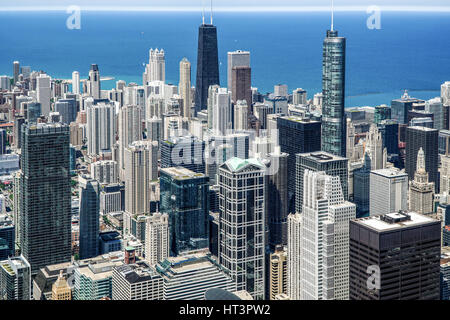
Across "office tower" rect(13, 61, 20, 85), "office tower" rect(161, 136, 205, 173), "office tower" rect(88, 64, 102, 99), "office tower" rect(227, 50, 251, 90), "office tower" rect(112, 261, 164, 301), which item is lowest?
"office tower" rect(112, 261, 164, 301)

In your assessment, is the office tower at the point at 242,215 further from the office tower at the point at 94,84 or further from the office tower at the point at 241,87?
the office tower at the point at 241,87

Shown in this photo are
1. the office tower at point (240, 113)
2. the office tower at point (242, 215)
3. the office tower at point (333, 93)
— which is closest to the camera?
the office tower at point (242, 215)

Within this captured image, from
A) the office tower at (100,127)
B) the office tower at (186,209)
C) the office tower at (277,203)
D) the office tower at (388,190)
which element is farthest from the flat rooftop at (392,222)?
the office tower at (100,127)

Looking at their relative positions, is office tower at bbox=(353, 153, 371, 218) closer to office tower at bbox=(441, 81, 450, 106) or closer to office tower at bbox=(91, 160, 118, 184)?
office tower at bbox=(441, 81, 450, 106)

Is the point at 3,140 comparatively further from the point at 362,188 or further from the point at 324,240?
the point at 324,240

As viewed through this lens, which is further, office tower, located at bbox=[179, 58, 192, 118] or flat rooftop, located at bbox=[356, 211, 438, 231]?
office tower, located at bbox=[179, 58, 192, 118]

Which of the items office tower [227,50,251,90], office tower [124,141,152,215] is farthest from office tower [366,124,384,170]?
office tower [124,141,152,215]
